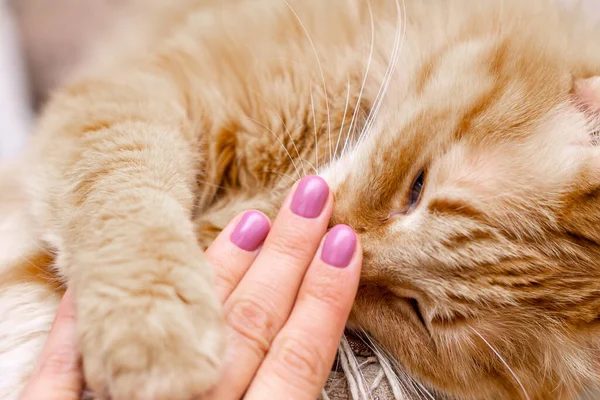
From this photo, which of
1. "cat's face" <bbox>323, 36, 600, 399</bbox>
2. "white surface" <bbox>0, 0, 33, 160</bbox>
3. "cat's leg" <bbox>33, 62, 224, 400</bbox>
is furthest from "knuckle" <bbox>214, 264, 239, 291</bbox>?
"white surface" <bbox>0, 0, 33, 160</bbox>

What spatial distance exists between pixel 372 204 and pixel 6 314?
0.80 metres

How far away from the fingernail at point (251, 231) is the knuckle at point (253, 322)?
0.13 meters

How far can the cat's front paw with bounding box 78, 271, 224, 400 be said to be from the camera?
0.65 m

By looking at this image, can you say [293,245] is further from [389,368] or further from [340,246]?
[389,368]

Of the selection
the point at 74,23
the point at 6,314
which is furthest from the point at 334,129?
the point at 74,23

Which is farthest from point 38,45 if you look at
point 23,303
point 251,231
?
point 251,231

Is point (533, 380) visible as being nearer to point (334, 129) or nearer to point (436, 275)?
point (436, 275)

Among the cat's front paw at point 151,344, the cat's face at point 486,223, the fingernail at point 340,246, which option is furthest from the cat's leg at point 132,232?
the cat's face at point 486,223

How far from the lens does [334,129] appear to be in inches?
45.0

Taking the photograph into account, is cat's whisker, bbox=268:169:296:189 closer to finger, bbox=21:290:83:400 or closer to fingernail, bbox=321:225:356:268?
fingernail, bbox=321:225:356:268

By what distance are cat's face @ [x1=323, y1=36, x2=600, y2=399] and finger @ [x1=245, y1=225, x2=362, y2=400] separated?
5 cm

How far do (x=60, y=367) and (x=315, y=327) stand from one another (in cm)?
43

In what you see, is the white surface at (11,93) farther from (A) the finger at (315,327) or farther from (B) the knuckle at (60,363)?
(A) the finger at (315,327)

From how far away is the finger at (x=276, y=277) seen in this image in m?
0.84
